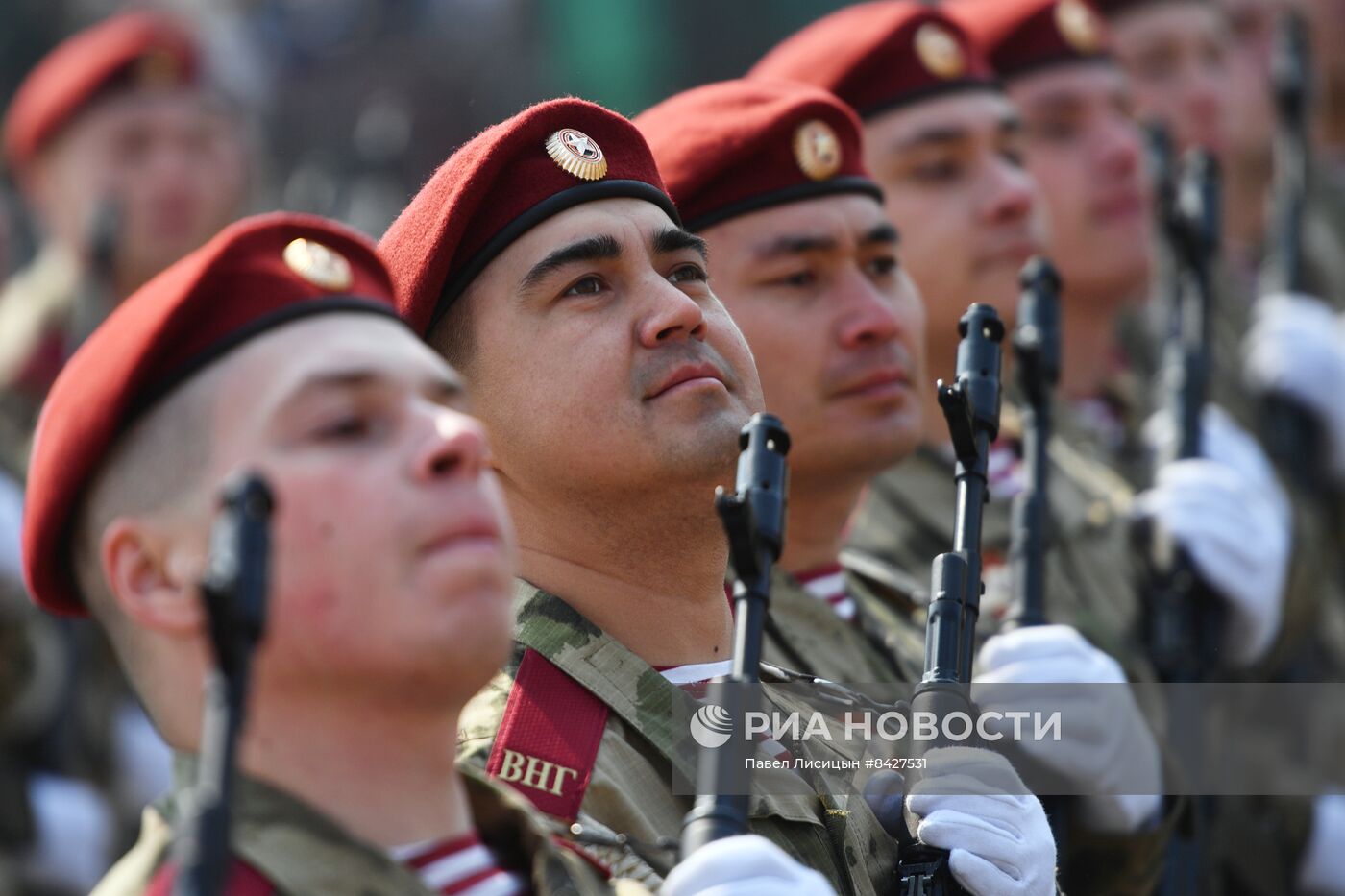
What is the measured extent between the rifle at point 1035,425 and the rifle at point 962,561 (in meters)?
0.92

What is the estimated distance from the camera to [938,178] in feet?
21.7

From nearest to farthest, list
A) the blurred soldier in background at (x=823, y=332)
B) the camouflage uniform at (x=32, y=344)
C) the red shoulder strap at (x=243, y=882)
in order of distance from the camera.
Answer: the red shoulder strap at (x=243, y=882) → the blurred soldier in background at (x=823, y=332) → the camouflage uniform at (x=32, y=344)

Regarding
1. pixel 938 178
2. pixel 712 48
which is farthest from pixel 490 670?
pixel 712 48

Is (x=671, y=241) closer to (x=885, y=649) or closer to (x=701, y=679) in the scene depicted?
(x=701, y=679)

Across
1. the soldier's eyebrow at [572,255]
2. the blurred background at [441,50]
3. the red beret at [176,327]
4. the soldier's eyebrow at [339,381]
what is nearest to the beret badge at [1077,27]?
the soldier's eyebrow at [572,255]

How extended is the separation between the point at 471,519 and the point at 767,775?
1.10 m

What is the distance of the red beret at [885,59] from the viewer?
6641 mm

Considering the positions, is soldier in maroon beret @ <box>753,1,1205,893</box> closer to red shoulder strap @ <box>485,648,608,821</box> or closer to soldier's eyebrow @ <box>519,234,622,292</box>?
soldier's eyebrow @ <box>519,234,622,292</box>

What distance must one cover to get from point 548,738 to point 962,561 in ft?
2.82

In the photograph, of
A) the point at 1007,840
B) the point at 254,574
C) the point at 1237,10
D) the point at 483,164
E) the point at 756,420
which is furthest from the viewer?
the point at 1237,10

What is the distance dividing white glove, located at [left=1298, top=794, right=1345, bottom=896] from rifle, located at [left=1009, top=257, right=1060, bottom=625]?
2138 mm

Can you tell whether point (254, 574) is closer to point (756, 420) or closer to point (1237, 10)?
point (756, 420)

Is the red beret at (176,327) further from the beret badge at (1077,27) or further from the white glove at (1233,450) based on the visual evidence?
the beret badge at (1077,27)

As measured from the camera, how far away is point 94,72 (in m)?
10.2
